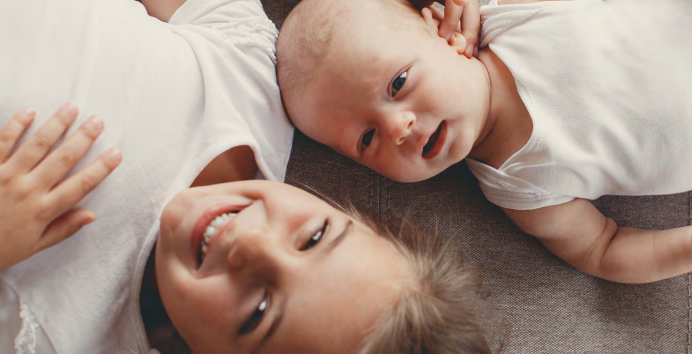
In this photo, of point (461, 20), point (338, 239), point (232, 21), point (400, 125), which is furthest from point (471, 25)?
point (338, 239)

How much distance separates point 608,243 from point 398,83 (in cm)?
58

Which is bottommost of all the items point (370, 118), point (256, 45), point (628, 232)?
point (628, 232)

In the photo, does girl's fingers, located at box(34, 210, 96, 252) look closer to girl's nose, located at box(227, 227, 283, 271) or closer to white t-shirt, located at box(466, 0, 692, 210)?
girl's nose, located at box(227, 227, 283, 271)

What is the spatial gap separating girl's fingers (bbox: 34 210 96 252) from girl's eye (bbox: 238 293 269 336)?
12.2 inches

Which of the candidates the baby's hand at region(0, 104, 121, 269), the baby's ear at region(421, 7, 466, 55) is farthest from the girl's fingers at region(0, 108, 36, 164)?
the baby's ear at region(421, 7, 466, 55)

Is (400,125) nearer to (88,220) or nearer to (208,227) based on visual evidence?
(208,227)

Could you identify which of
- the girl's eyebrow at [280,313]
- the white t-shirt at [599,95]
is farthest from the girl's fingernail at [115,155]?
the white t-shirt at [599,95]

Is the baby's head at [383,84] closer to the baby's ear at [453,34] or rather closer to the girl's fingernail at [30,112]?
the baby's ear at [453,34]

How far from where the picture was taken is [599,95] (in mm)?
1064

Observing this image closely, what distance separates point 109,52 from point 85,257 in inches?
13.6

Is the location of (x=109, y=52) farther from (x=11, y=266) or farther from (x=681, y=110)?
(x=681, y=110)

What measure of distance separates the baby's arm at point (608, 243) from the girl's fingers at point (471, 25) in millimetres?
361

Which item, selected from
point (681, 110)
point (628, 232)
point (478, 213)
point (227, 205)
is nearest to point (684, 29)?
point (681, 110)

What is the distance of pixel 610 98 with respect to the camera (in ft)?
3.49
